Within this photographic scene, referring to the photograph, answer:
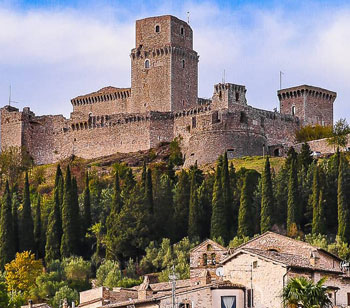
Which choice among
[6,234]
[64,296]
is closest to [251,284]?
[64,296]

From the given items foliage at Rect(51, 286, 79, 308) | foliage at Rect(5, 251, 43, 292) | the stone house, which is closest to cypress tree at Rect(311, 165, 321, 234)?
foliage at Rect(51, 286, 79, 308)

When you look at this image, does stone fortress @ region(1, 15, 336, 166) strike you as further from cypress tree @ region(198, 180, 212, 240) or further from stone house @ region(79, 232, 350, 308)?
stone house @ region(79, 232, 350, 308)

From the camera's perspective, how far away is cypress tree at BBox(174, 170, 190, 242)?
284 feet

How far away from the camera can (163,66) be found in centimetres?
12419

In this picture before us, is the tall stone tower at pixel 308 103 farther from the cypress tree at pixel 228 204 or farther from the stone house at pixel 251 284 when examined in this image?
the stone house at pixel 251 284

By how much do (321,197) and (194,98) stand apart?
4561 cm

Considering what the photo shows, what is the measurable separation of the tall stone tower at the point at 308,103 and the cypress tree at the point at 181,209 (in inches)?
1505

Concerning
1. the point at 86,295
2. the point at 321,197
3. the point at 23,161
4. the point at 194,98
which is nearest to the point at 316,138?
the point at 194,98

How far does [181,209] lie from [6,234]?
12286 millimetres

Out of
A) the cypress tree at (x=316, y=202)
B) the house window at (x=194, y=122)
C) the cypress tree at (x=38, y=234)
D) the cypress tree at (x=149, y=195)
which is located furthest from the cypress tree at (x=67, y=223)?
the house window at (x=194, y=122)

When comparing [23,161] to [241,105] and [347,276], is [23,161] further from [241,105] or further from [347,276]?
[347,276]

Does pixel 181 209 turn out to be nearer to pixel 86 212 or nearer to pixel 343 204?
pixel 86 212

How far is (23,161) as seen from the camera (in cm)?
12538

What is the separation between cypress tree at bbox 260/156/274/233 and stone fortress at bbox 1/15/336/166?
88.5ft
